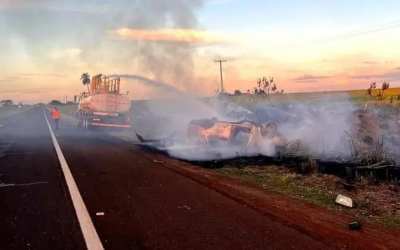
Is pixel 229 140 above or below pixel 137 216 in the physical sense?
above

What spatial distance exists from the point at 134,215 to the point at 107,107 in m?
25.6

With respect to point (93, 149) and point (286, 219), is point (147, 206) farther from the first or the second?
point (93, 149)

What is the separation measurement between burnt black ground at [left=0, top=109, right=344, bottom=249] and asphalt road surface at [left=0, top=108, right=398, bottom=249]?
0.03ft

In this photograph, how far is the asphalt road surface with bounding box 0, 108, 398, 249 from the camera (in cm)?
579

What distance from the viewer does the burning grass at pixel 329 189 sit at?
778cm

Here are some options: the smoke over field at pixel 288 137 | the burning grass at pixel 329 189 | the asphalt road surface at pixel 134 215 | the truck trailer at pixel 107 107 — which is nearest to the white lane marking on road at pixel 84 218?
the asphalt road surface at pixel 134 215

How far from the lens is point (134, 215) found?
23.4ft

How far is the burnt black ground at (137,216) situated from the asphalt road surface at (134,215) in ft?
0.03

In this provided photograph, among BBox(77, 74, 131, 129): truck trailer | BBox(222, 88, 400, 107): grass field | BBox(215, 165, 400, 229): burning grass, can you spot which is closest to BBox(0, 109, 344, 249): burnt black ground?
BBox(215, 165, 400, 229): burning grass

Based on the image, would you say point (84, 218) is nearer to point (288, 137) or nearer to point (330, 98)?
point (288, 137)

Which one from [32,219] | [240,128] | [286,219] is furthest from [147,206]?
[240,128]

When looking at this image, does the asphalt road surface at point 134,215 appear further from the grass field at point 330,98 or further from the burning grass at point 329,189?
the grass field at point 330,98

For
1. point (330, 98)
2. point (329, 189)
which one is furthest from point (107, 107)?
point (329, 189)

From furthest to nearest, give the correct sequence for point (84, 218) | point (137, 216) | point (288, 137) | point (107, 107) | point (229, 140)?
point (107, 107)
point (229, 140)
point (288, 137)
point (137, 216)
point (84, 218)
